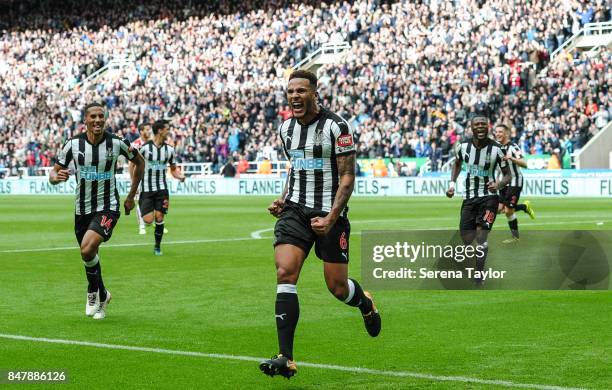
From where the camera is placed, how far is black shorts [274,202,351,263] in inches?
312

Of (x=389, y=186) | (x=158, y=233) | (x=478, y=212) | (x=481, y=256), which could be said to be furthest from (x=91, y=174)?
(x=389, y=186)

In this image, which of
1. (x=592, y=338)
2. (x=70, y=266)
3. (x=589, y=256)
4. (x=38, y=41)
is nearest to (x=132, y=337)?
(x=592, y=338)

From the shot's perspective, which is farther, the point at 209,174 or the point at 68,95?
the point at 68,95

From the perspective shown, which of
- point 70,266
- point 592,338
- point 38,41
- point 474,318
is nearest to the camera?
point 592,338

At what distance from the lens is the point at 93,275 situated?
10773 millimetres

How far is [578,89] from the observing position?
39281 millimetres

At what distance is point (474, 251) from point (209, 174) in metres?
36.1

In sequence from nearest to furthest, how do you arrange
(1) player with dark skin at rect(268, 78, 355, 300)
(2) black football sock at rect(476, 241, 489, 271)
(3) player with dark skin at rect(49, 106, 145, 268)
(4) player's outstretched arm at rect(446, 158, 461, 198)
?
(1) player with dark skin at rect(268, 78, 355, 300)
(3) player with dark skin at rect(49, 106, 145, 268)
(2) black football sock at rect(476, 241, 489, 271)
(4) player's outstretched arm at rect(446, 158, 461, 198)

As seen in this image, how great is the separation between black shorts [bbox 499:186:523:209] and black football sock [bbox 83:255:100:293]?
1061cm

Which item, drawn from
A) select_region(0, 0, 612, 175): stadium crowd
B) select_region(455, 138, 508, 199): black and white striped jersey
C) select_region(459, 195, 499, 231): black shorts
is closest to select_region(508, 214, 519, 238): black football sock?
select_region(455, 138, 508, 199): black and white striped jersey

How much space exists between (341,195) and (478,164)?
6.49m

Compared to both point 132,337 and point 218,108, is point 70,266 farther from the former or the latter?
point 218,108

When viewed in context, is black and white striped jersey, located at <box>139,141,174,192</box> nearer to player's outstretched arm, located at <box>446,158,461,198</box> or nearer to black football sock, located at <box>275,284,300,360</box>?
player's outstretched arm, located at <box>446,158,461,198</box>

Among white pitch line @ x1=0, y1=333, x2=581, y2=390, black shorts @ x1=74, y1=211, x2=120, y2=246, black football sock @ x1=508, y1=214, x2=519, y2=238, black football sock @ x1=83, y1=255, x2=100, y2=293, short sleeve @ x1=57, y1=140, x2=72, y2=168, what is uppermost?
short sleeve @ x1=57, y1=140, x2=72, y2=168
